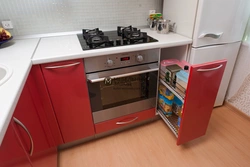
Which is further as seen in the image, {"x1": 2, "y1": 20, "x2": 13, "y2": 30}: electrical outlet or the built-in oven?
{"x1": 2, "y1": 20, "x2": 13, "y2": 30}: electrical outlet

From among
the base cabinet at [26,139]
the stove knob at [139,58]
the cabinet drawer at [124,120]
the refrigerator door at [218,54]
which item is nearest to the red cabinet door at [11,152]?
the base cabinet at [26,139]

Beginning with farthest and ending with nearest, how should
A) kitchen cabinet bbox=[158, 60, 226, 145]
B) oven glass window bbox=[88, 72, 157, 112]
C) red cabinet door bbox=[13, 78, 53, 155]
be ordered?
oven glass window bbox=[88, 72, 157, 112]
kitchen cabinet bbox=[158, 60, 226, 145]
red cabinet door bbox=[13, 78, 53, 155]

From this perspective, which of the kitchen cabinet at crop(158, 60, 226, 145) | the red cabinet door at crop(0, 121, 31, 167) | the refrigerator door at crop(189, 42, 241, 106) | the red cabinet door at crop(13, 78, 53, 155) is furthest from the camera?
the refrigerator door at crop(189, 42, 241, 106)

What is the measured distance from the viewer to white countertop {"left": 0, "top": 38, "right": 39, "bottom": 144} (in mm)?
557

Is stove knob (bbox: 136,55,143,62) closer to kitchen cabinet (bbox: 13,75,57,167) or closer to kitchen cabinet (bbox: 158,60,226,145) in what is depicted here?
kitchen cabinet (bbox: 158,60,226,145)

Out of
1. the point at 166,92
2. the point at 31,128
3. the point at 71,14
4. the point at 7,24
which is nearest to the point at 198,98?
the point at 166,92

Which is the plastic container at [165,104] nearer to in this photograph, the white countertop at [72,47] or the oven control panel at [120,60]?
the oven control panel at [120,60]

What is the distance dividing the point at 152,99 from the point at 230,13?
94 centimetres

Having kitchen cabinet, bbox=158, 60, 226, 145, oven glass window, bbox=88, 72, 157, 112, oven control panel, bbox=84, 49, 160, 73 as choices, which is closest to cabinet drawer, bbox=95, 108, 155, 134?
oven glass window, bbox=88, 72, 157, 112

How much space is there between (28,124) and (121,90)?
0.71m

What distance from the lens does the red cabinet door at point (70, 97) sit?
1.08 m

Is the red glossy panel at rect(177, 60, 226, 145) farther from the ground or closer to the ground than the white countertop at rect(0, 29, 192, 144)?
closer to the ground

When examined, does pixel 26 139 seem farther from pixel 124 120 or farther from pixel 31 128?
pixel 124 120

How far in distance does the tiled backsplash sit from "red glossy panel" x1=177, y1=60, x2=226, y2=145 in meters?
0.98
